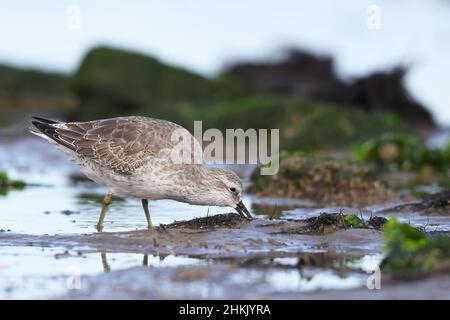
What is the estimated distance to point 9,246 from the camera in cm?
1008

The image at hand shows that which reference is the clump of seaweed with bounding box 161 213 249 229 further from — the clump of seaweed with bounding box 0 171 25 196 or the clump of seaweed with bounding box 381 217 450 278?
the clump of seaweed with bounding box 0 171 25 196

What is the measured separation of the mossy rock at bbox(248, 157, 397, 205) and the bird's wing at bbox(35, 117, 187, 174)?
3910 mm

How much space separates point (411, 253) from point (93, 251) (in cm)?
333

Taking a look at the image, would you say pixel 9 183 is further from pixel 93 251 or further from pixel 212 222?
pixel 93 251

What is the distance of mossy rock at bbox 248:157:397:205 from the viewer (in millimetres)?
15008

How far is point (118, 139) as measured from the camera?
1171 centimetres

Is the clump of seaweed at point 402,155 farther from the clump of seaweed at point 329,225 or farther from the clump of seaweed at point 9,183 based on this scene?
the clump of seaweed at point 329,225

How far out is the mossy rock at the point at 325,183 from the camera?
49.2 feet

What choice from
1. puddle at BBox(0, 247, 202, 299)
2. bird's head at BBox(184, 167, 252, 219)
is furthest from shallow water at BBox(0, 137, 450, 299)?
bird's head at BBox(184, 167, 252, 219)

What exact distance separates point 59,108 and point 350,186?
65.0 ft

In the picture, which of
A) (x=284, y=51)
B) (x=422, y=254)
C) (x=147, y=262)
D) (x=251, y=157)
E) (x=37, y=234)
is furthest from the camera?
(x=284, y=51)

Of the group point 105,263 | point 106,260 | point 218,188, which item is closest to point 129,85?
point 218,188
